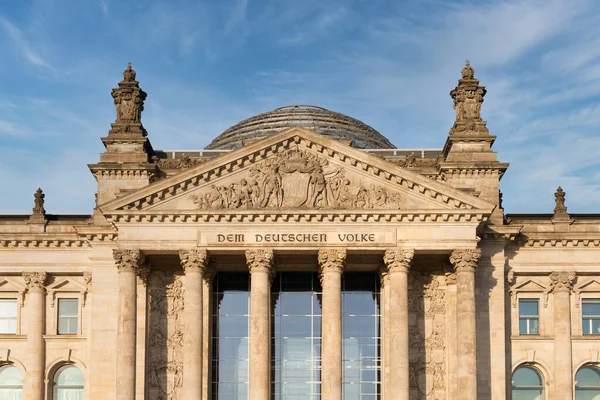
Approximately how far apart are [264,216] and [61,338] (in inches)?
548

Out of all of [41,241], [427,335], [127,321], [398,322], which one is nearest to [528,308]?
[427,335]

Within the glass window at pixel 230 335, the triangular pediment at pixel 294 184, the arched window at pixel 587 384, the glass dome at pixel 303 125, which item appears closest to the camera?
the triangular pediment at pixel 294 184

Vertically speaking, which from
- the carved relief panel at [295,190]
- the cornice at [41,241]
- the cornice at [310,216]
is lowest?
the cornice at [41,241]

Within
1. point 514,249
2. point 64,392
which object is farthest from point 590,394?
point 64,392

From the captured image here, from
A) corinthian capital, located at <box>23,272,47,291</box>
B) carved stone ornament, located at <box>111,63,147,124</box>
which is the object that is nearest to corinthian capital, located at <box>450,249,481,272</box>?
carved stone ornament, located at <box>111,63,147,124</box>

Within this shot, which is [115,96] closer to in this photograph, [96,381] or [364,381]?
[96,381]

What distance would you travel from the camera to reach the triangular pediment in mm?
60438

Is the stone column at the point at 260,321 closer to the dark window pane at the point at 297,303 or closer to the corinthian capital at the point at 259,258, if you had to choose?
the corinthian capital at the point at 259,258

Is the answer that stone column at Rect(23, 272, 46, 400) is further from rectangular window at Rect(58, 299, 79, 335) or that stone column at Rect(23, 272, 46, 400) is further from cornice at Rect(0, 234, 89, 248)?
cornice at Rect(0, 234, 89, 248)

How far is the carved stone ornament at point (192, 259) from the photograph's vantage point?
198ft

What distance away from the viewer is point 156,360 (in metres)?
62.4

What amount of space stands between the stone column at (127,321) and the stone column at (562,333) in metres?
22.9

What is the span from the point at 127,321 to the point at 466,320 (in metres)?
17.4

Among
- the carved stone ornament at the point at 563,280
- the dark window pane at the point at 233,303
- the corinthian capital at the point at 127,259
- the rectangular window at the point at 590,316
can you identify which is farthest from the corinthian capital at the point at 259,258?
the rectangular window at the point at 590,316
